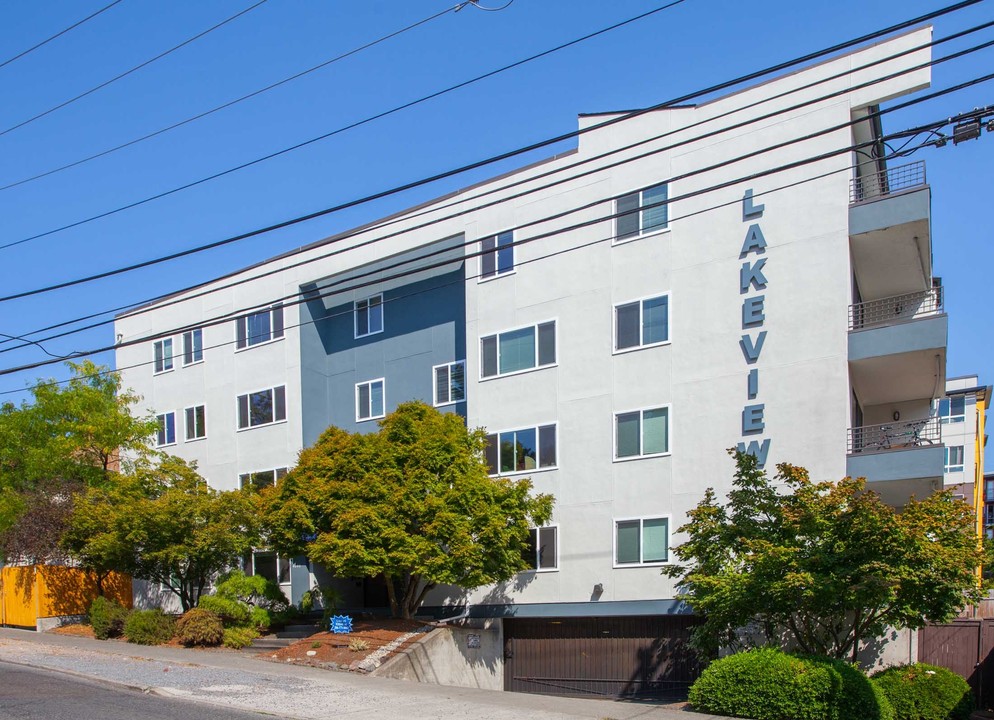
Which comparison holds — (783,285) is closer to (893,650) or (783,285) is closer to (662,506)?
(662,506)

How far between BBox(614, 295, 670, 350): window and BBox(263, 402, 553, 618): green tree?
170 inches

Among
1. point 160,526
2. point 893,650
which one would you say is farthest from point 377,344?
point 893,650

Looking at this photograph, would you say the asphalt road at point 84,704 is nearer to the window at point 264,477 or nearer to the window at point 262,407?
the window at point 264,477

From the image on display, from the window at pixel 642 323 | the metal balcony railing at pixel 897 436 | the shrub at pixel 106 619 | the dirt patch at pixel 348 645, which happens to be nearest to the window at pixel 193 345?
the shrub at pixel 106 619

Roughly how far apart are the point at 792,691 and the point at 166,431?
83.2 feet

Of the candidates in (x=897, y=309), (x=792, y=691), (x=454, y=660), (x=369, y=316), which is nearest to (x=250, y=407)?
(x=369, y=316)

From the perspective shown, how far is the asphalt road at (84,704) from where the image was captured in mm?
13719

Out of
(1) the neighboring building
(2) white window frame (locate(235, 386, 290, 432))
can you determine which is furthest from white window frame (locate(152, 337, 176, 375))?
(1) the neighboring building

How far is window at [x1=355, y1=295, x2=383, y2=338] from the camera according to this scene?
99.6 ft

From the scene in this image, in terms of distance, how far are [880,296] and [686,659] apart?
10194mm

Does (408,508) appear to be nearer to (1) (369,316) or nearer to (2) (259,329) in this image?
(1) (369,316)

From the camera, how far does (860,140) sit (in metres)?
23.0

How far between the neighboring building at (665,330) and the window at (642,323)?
0.05 meters

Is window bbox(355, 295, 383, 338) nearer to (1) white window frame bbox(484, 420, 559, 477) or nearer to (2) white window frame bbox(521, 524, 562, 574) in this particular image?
(1) white window frame bbox(484, 420, 559, 477)
